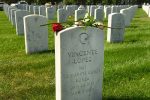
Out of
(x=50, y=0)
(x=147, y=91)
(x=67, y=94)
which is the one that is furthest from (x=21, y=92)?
(x=50, y=0)

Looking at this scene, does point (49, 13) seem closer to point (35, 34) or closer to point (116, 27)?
point (116, 27)

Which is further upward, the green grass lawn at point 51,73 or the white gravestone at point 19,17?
the white gravestone at point 19,17

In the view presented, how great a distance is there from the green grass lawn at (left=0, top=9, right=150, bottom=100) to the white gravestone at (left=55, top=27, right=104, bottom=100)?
76cm

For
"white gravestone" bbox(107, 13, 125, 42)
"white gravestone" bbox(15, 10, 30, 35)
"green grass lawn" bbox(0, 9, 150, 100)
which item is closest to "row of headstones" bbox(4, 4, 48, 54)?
"green grass lawn" bbox(0, 9, 150, 100)

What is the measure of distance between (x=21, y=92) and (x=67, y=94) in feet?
5.03

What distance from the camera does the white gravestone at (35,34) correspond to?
9.11m

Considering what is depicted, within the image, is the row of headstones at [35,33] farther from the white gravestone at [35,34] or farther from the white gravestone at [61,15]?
the white gravestone at [61,15]

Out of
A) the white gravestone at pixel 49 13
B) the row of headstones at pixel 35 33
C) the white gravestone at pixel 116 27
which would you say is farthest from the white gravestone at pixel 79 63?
the white gravestone at pixel 49 13

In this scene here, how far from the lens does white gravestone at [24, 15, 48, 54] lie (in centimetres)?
911

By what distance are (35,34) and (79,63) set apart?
4.80 meters

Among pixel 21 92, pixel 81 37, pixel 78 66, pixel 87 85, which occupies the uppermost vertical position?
pixel 81 37

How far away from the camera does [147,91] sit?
5.84 meters

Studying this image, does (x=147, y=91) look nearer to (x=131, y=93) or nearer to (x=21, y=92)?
(x=131, y=93)

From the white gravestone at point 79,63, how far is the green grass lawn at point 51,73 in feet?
2.49
